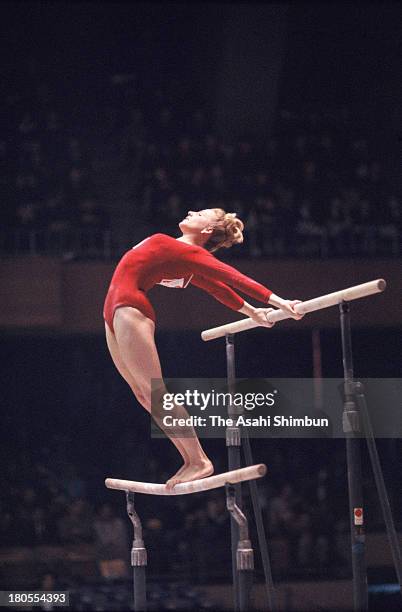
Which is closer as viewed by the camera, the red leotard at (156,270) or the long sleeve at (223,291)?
the red leotard at (156,270)

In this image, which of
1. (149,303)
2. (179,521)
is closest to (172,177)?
(179,521)

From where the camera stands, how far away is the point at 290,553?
10062 millimetres

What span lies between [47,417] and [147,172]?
3.04 meters

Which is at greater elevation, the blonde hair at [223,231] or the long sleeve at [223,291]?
the blonde hair at [223,231]

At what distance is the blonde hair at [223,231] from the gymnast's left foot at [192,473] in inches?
47.6

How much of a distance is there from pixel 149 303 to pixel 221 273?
399 millimetres

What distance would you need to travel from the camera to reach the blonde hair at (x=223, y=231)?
18.3 feet

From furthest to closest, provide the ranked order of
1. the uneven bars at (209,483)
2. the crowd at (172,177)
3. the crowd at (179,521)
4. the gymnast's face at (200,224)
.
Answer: the crowd at (172,177), the crowd at (179,521), the gymnast's face at (200,224), the uneven bars at (209,483)

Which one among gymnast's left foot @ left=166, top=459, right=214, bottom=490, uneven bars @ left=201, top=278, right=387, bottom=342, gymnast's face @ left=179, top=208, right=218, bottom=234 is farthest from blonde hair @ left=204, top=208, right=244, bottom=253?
gymnast's left foot @ left=166, top=459, right=214, bottom=490

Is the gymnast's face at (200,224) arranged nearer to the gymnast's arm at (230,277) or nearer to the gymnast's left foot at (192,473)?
the gymnast's arm at (230,277)

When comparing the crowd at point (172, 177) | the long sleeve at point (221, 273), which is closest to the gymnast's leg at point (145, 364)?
the long sleeve at point (221, 273)

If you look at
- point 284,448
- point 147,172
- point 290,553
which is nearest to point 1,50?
point 147,172

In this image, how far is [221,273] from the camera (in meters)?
5.25

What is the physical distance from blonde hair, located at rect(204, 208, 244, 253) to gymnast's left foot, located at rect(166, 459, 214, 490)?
1209 millimetres
